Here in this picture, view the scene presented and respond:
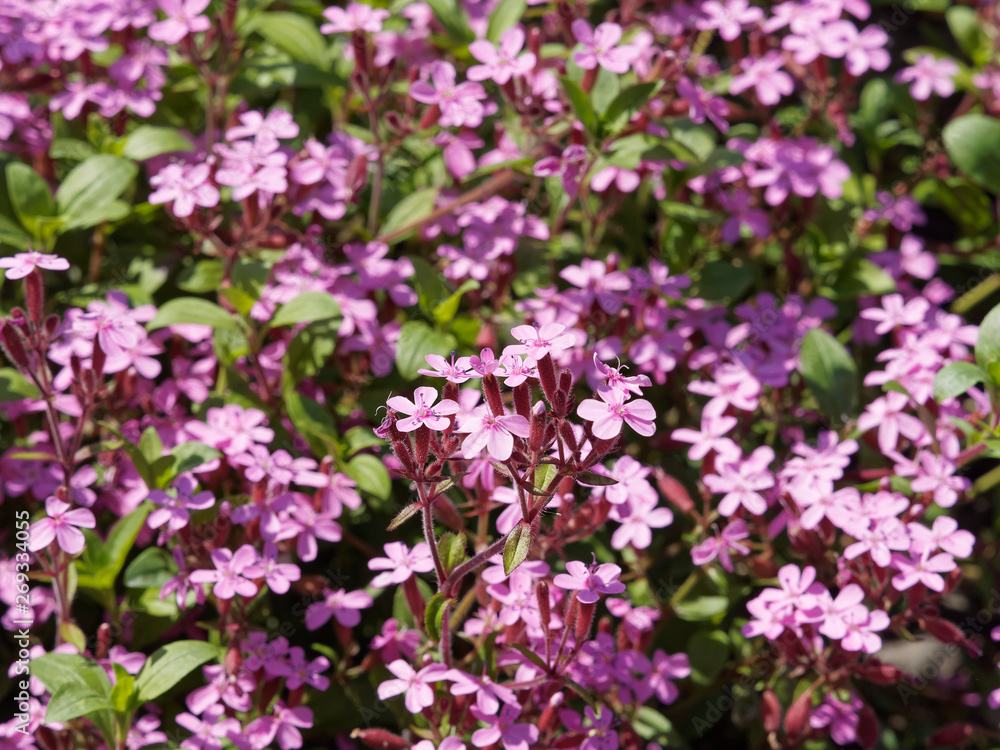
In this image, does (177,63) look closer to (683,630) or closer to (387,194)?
(387,194)

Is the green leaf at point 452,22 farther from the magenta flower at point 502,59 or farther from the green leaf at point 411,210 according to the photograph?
the green leaf at point 411,210

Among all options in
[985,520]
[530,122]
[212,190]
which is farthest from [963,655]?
[212,190]

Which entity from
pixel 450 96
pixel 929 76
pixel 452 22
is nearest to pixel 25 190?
pixel 450 96

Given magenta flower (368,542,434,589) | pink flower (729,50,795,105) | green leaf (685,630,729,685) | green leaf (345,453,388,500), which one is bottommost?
green leaf (685,630,729,685)

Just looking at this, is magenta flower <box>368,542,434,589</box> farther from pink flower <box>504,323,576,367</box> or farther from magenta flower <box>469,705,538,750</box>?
pink flower <box>504,323,576,367</box>

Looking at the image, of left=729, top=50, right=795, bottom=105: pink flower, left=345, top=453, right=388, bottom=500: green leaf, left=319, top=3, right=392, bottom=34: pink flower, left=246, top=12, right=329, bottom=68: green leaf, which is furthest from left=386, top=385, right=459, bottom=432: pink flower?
left=729, top=50, right=795, bottom=105: pink flower

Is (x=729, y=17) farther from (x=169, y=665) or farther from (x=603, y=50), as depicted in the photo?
(x=169, y=665)
